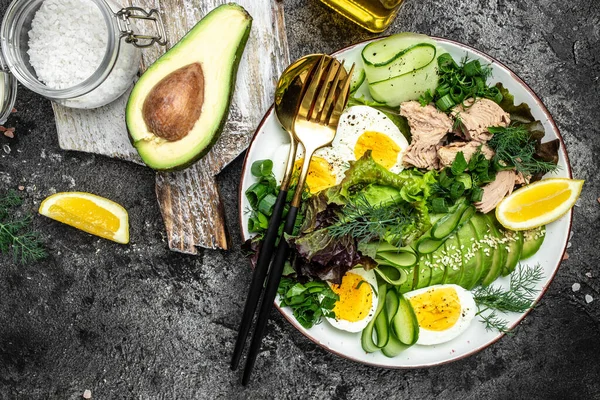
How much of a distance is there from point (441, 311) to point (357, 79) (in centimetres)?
90

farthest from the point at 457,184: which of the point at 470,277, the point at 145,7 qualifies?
the point at 145,7

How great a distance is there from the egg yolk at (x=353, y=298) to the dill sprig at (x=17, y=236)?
1.20 meters

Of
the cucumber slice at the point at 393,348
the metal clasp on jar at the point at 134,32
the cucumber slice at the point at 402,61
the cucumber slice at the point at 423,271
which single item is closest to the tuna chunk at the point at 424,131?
the cucumber slice at the point at 402,61

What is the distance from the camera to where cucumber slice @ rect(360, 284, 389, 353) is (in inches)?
77.1

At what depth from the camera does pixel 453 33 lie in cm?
213

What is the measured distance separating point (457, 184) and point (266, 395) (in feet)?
3.78

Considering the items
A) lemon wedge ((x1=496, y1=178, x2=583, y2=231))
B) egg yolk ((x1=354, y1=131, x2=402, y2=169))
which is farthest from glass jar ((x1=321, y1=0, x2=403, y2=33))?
lemon wedge ((x1=496, y1=178, x2=583, y2=231))

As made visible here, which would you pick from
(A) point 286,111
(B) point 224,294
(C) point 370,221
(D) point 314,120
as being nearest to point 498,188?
(C) point 370,221

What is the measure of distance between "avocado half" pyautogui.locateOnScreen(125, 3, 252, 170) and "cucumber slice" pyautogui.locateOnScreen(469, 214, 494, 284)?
3.14 feet

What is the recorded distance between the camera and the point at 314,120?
1.88m

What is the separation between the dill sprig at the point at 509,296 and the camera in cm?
194

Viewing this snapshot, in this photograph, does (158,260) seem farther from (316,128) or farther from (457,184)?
(457,184)

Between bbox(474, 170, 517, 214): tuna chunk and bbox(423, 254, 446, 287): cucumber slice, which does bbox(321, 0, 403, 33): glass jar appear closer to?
bbox(474, 170, 517, 214): tuna chunk

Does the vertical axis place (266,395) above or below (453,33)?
below
